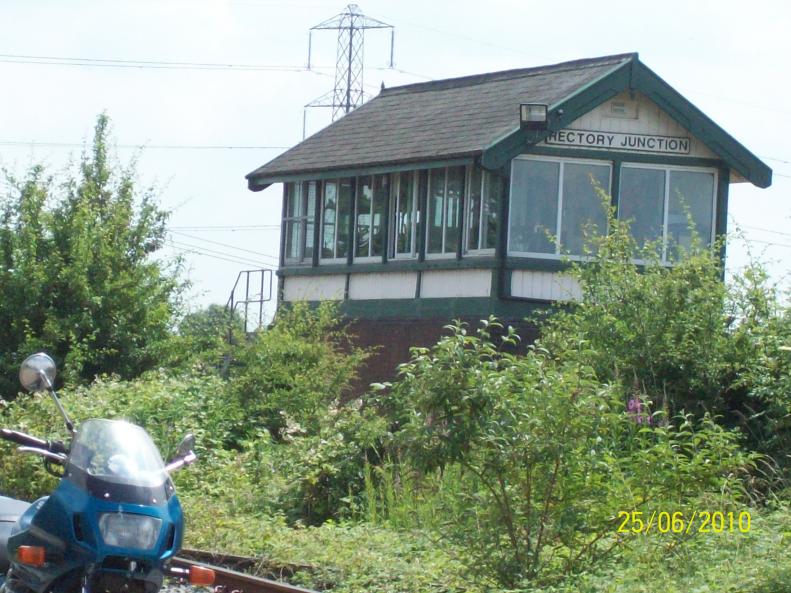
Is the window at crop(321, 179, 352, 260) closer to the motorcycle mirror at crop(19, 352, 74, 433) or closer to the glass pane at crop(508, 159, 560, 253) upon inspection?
the glass pane at crop(508, 159, 560, 253)

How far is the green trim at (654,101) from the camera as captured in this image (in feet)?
69.7

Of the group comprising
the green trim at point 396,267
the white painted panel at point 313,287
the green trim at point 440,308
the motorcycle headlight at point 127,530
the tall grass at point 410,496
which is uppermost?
the green trim at point 396,267

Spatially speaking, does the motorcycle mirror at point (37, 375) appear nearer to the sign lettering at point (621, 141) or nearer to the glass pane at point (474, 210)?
the glass pane at point (474, 210)

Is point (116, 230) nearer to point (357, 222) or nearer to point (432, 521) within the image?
point (357, 222)

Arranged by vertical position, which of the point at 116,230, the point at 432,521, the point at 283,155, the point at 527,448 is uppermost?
the point at 283,155

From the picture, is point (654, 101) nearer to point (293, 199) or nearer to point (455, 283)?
point (455, 283)

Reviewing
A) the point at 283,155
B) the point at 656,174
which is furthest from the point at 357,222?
the point at 656,174

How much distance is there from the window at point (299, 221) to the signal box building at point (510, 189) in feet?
2.56

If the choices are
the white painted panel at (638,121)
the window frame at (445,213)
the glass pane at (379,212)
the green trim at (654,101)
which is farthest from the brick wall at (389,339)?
the white painted panel at (638,121)

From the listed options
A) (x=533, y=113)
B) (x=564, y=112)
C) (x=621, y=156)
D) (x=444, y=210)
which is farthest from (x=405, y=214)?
(x=621, y=156)

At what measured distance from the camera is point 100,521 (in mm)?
6344

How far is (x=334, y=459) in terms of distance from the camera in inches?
576

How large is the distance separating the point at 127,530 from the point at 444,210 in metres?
16.7

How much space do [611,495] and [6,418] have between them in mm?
9415
